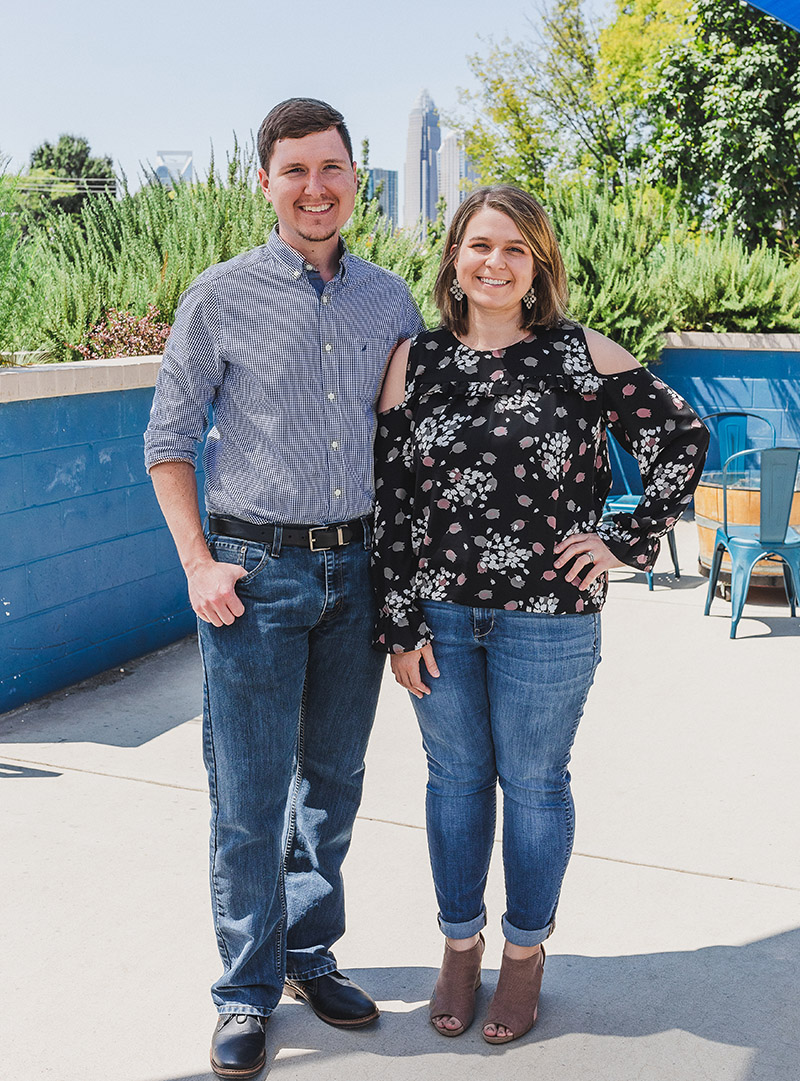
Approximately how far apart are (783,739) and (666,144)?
17100 mm

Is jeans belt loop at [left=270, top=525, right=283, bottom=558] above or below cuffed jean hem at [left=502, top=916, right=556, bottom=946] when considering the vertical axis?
above

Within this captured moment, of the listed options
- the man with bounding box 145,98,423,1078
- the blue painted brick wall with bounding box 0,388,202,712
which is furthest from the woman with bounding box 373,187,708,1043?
the blue painted brick wall with bounding box 0,388,202,712

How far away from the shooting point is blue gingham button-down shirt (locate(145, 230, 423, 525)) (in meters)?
2.17

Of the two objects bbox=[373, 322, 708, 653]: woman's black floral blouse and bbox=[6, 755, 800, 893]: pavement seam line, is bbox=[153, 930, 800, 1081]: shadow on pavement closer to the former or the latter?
bbox=[6, 755, 800, 893]: pavement seam line

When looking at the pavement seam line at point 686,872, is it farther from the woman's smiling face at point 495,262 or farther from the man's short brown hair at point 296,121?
the man's short brown hair at point 296,121

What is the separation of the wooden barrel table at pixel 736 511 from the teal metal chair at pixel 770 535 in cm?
44

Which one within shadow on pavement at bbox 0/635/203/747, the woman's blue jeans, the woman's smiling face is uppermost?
the woman's smiling face

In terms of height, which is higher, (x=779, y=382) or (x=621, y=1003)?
(x=779, y=382)

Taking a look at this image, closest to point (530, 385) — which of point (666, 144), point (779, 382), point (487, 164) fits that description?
point (779, 382)

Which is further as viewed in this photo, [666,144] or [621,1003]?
[666,144]

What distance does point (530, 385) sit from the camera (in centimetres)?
219

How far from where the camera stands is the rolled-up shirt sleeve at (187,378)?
216 cm

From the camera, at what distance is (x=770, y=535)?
18.8ft

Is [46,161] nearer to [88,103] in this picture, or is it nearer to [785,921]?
[88,103]
